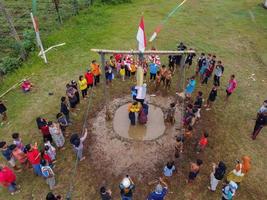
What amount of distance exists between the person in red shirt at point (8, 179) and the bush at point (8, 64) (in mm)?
8392

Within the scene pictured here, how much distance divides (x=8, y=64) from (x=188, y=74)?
1044 centimetres

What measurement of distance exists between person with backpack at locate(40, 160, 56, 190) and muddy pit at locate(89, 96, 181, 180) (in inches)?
68.0

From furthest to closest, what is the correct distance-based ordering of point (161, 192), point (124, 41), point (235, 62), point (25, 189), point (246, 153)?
1. point (124, 41)
2. point (235, 62)
3. point (246, 153)
4. point (25, 189)
5. point (161, 192)

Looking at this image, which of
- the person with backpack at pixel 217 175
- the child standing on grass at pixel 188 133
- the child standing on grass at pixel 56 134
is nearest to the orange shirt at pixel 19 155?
the child standing on grass at pixel 56 134

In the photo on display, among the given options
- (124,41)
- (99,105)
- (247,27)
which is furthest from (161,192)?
(247,27)

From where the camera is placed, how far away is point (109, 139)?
12516mm

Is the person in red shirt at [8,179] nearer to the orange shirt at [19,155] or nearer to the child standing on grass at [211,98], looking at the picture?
the orange shirt at [19,155]

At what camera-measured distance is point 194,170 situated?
10047 mm

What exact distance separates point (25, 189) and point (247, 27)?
18442 millimetres

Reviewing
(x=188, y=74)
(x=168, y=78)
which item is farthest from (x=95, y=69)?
(x=188, y=74)

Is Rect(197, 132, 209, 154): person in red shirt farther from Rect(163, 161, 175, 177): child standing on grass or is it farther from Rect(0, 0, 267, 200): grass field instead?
Rect(163, 161, 175, 177): child standing on grass

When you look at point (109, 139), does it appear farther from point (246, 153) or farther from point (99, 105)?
point (246, 153)

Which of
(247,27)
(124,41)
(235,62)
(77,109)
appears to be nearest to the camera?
(77,109)

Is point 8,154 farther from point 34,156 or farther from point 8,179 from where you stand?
point 34,156
